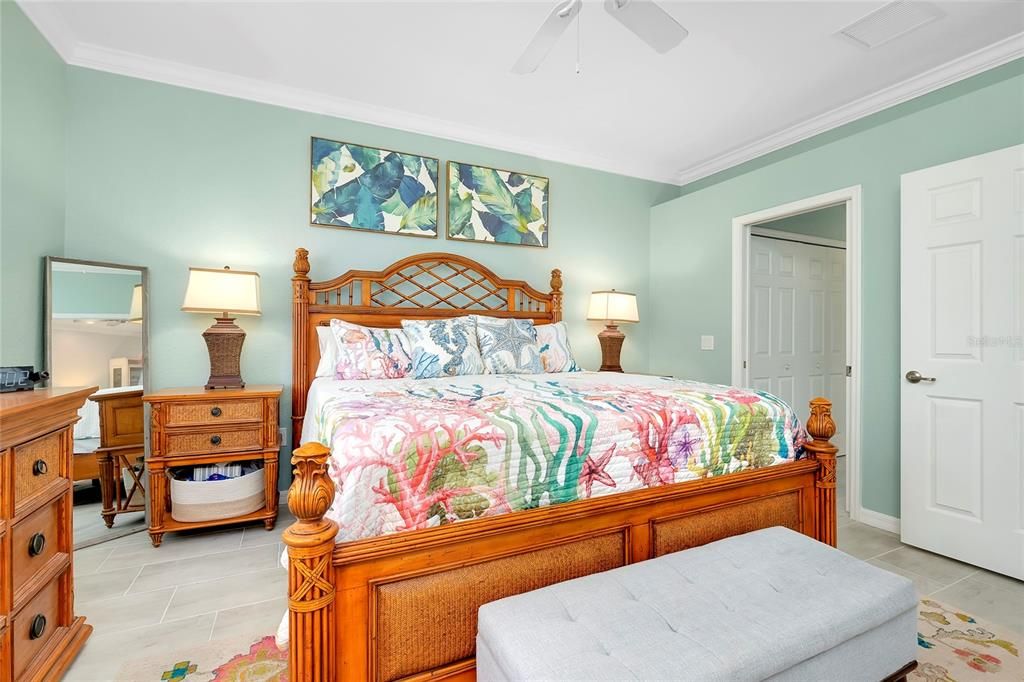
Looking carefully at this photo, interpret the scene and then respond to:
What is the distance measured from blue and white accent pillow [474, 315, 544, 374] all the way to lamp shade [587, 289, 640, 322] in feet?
3.15

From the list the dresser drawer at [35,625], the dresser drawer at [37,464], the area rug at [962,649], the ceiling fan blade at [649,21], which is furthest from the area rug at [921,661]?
the ceiling fan blade at [649,21]

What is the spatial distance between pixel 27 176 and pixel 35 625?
6.90 ft

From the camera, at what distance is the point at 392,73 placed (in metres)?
2.97

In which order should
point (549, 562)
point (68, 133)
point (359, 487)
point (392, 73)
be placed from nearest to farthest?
point (359, 487)
point (549, 562)
point (68, 133)
point (392, 73)

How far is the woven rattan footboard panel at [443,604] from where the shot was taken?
1.25 m

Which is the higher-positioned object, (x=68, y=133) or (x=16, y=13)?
(x=16, y=13)

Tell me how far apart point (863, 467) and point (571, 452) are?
2552 mm

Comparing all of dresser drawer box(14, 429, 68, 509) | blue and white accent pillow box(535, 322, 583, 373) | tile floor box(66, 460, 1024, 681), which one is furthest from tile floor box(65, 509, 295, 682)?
blue and white accent pillow box(535, 322, 583, 373)

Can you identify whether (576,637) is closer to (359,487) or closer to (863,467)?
(359,487)

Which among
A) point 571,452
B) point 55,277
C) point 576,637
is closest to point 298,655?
point 576,637

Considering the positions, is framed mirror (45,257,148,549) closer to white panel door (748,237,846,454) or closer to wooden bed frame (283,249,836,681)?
wooden bed frame (283,249,836,681)

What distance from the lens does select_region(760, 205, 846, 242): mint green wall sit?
14.1 ft

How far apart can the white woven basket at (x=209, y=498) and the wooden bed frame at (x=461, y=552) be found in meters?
1.77

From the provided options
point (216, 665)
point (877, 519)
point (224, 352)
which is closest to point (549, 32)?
point (224, 352)
